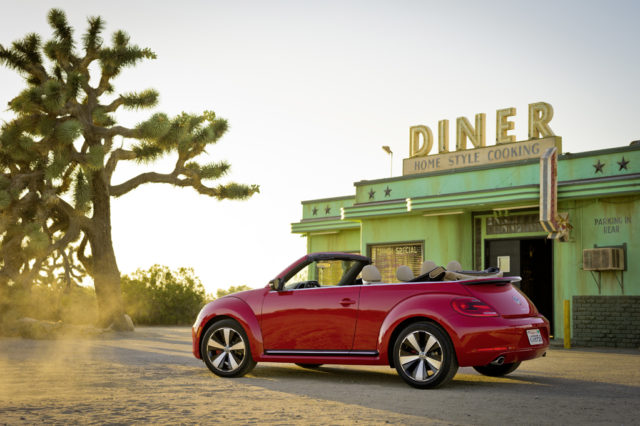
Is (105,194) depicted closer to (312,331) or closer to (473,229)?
(473,229)

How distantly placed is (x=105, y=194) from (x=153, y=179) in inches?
58.3

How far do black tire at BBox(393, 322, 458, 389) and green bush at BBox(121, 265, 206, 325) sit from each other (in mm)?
23156

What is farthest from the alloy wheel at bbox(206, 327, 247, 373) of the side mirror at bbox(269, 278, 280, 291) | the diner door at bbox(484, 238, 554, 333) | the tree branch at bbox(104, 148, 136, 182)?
the tree branch at bbox(104, 148, 136, 182)

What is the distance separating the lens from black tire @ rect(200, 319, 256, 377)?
8938mm

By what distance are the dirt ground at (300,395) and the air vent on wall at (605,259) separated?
643 cm

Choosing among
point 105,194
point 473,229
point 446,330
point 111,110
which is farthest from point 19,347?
point 473,229

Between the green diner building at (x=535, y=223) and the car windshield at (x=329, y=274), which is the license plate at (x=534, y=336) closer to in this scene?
the car windshield at (x=329, y=274)

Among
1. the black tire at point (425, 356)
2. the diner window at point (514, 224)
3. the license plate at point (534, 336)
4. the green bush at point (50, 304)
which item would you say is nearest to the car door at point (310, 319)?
the black tire at point (425, 356)

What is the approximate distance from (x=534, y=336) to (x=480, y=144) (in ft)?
53.9

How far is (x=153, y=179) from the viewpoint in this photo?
2255cm

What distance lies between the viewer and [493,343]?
7594 millimetres

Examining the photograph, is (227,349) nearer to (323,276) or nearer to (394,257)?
(323,276)

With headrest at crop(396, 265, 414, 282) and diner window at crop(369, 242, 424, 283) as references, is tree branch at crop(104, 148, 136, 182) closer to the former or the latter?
diner window at crop(369, 242, 424, 283)

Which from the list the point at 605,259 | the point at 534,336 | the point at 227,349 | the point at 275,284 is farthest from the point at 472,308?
the point at 605,259
